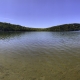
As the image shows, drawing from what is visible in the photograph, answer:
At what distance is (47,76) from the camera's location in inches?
332

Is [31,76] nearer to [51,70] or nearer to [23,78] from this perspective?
[23,78]

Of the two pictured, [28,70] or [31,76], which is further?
[28,70]

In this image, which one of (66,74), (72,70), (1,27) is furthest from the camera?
(1,27)

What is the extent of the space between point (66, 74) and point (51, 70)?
4.49 ft

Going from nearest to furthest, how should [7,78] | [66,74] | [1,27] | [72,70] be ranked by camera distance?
[7,78] < [66,74] < [72,70] < [1,27]

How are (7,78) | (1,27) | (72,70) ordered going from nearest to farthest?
(7,78) < (72,70) < (1,27)

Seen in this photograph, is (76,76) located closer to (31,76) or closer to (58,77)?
(58,77)

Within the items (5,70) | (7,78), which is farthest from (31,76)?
(5,70)

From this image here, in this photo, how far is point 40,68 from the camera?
33.2ft

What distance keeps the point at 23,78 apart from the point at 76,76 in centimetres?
382

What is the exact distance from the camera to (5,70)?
378 inches

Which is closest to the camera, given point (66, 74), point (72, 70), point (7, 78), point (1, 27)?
point (7, 78)

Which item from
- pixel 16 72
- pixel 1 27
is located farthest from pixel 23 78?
pixel 1 27

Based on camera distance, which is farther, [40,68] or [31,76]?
[40,68]
